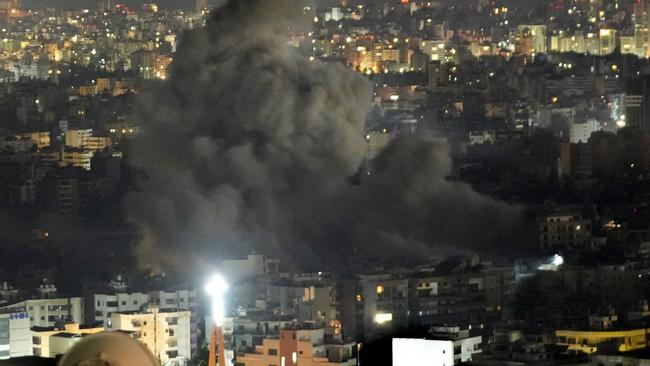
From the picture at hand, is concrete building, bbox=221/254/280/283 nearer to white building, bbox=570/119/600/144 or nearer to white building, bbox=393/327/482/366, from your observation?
white building, bbox=393/327/482/366

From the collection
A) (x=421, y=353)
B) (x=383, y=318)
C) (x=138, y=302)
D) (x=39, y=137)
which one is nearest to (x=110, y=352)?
(x=421, y=353)

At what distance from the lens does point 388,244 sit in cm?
1936

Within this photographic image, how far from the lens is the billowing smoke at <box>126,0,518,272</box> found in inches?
748

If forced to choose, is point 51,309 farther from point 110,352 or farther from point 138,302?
point 110,352

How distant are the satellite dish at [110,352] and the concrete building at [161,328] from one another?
9.09 meters

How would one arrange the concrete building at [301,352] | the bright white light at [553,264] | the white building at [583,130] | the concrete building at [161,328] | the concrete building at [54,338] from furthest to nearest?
the white building at [583,130]
the bright white light at [553,264]
the concrete building at [161,328]
the concrete building at [301,352]
the concrete building at [54,338]

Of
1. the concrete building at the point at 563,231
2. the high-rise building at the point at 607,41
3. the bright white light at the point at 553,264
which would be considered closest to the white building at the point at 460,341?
the bright white light at the point at 553,264

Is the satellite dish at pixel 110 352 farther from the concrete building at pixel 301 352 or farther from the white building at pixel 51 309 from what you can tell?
the white building at pixel 51 309

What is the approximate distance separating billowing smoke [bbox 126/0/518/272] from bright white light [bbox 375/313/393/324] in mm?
2721

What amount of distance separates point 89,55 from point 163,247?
21452 mm

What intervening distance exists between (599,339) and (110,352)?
9074mm

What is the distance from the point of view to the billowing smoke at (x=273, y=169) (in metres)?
19.0

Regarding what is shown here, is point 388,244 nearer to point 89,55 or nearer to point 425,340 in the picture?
point 425,340

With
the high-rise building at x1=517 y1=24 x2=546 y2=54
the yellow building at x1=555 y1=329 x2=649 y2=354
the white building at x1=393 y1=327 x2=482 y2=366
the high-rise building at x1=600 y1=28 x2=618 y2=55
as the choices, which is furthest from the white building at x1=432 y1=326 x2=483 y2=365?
the high-rise building at x1=517 y1=24 x2=546 y2=54
